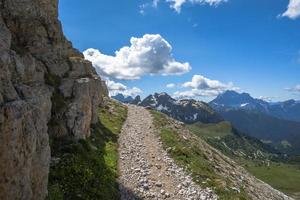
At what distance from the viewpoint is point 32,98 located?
77.9 feet

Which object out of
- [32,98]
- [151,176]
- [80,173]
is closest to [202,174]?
[151,176]

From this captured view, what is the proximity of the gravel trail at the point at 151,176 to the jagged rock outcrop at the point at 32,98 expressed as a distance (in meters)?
6.38

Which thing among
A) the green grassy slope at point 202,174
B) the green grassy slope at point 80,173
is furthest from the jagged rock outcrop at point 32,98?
the green grassy slope at point 202,174

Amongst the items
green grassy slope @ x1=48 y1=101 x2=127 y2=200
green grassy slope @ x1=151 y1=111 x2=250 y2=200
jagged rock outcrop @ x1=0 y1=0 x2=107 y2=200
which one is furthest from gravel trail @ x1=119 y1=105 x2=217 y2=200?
jagged rock outcrop @ x1=0 y1=0 x2=107 y2=200

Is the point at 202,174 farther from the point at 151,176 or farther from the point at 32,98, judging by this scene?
the point at 32,98

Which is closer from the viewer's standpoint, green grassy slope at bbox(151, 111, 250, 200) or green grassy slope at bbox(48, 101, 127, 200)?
green grassy slope at bbox(48, 101, 127, 200)

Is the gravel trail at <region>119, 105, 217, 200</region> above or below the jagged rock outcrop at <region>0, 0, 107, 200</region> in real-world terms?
below

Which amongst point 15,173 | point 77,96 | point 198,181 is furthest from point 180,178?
point 15,173

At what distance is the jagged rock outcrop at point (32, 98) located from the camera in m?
19.4

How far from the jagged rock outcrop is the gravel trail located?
6378 mm

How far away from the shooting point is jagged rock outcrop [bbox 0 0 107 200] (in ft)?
63.7

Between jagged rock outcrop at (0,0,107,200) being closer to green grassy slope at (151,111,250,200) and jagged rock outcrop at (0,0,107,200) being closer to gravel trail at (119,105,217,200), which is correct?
gravel trail at (119,105,217,200)

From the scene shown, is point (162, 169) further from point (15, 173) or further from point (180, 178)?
point (15, 173)

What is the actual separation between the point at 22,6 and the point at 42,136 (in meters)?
20.7
